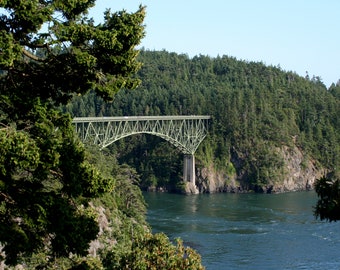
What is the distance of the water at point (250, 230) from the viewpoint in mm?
46312

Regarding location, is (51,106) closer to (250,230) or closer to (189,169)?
(250,230)

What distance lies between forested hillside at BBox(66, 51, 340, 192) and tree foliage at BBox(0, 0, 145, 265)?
85.8 metres

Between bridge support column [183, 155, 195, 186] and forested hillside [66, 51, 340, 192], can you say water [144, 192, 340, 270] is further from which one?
forested hillside [66, 51, 340, 192]

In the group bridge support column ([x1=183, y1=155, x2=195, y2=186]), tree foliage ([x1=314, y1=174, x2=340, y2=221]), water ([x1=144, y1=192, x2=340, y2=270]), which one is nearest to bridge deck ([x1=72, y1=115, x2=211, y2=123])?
bridge support column ([x1=183, y1=155, x2=195, y2=186])

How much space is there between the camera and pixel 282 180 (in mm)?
99188

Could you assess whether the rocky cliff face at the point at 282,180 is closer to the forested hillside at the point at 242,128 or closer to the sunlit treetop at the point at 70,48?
the forested hillside at the point at 242,128

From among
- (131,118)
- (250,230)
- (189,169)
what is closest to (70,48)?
(250,230)

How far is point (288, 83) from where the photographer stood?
12688 centimetres

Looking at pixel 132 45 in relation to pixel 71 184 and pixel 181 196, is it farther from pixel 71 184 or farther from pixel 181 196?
pixel 181 196

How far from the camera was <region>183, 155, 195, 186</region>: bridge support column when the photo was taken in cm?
9719

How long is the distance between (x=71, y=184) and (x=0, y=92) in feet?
7.23

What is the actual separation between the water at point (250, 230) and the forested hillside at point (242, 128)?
1373cm

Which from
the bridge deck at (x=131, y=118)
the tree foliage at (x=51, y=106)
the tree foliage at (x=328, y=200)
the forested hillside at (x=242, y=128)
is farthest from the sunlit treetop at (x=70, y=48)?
the forested hillside at (x=242, y=128)

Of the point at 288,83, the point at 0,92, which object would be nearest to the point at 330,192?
the point at 0,92
